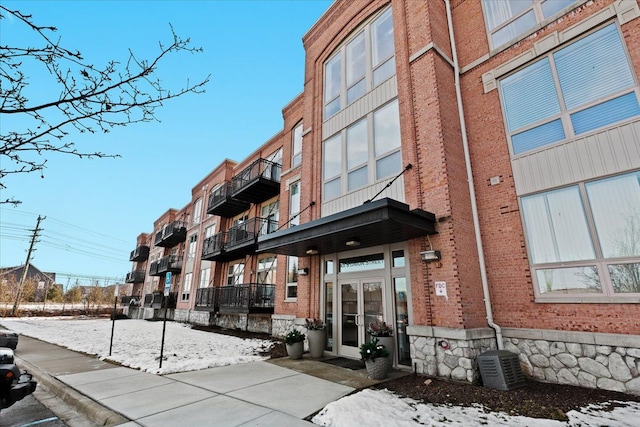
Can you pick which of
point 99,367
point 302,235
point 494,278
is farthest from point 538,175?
point 99,367

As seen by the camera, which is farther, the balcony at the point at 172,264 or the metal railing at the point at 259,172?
the balcony at the point at 172,264

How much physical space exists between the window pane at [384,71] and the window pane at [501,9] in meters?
2.74

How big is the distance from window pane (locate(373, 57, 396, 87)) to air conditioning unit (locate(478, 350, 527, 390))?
26.0 feet

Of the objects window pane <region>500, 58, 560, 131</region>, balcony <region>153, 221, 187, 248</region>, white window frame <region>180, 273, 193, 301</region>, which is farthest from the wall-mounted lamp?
balcony <region>153, 221, 187, 248</region>

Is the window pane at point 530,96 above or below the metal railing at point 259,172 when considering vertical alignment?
below

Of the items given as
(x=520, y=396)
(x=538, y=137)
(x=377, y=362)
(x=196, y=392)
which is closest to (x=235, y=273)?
(x=196, y=392)

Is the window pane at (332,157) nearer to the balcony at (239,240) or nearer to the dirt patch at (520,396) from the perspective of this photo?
the balcony at (239,240)

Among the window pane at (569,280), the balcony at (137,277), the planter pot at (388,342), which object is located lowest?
the planter pot at (388,342)

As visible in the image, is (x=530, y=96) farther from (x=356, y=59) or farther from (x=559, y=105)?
(x=356, y=59)

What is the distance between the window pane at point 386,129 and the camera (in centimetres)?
892

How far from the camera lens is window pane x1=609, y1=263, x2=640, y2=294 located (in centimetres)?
566

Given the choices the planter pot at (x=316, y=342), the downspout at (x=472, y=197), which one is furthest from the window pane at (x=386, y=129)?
the planter pot at (x=316, y=342)

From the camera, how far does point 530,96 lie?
7.53 metres

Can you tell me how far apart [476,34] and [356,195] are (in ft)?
18.8
